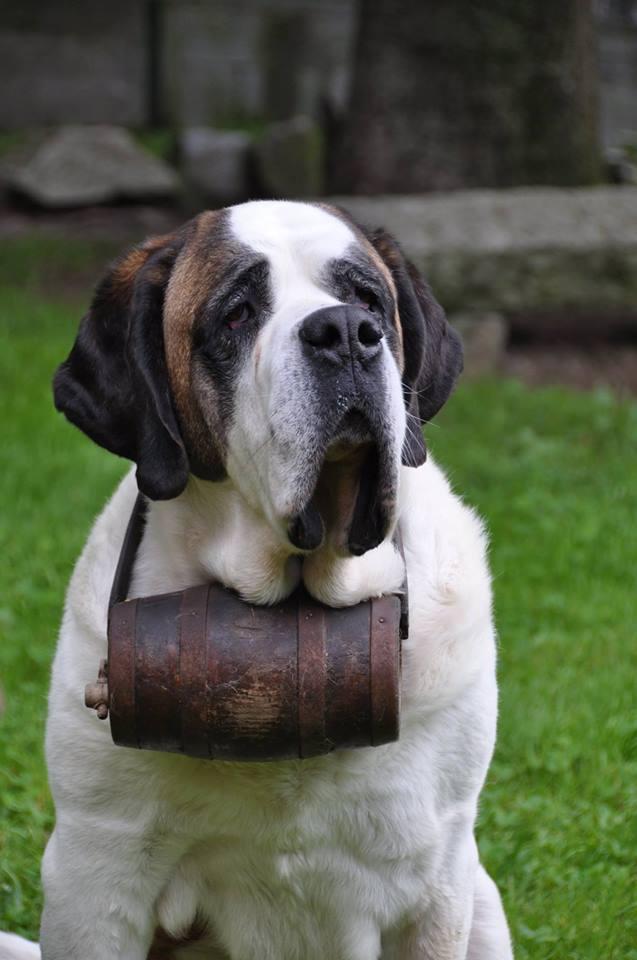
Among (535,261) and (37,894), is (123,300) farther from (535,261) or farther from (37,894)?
(535,261)

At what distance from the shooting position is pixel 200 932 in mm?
3070

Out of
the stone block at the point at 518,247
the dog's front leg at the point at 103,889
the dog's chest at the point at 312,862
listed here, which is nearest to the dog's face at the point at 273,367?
the dog's chest at the point at 312,862

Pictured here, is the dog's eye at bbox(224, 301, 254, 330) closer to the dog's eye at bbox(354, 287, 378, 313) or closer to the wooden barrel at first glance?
the dog's eye at bbox(354, 287, 378, 313)

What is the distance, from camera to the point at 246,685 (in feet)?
8.56

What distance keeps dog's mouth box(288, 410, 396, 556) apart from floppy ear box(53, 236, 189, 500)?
0.29 meters

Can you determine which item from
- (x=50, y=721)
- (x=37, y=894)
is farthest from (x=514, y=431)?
(x=50, y=721)

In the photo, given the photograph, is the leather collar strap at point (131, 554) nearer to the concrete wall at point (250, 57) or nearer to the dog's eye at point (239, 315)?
the dog's eye at point (239, 315)

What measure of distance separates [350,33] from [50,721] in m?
13.6

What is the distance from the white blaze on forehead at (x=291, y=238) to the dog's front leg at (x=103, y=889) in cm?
109

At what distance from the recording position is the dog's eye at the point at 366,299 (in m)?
2.85

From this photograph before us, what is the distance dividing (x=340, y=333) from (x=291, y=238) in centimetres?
41

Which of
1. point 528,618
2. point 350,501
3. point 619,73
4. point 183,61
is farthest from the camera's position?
point 619,73

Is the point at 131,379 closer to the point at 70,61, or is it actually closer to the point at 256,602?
the point at 256,602

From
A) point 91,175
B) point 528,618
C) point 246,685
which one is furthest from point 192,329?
point 91,175
